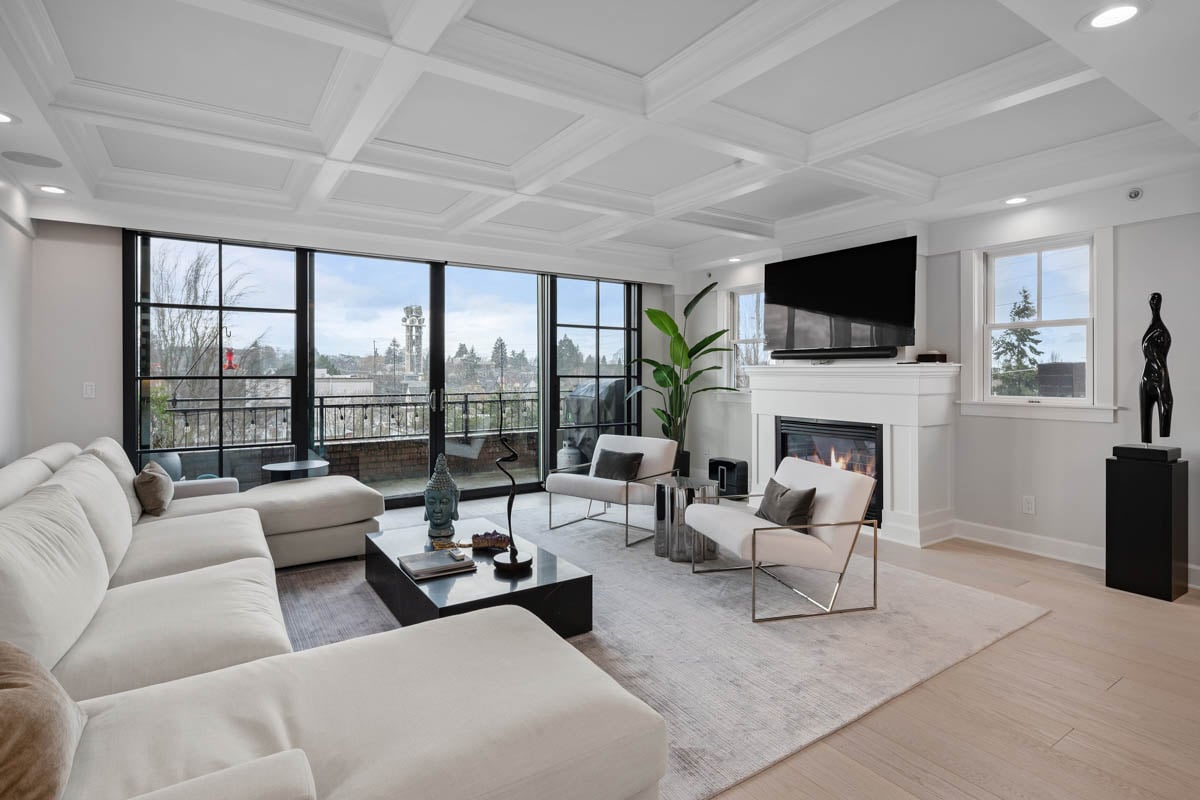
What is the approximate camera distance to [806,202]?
192 inches

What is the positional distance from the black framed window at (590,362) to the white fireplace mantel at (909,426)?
2.44 m

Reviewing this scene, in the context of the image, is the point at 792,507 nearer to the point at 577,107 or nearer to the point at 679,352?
the point at 577,107

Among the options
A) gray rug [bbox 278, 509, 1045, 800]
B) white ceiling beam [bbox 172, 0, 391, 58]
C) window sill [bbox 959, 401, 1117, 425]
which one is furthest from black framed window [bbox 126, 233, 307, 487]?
window sill [bbox 959, 401, 1117, 425]

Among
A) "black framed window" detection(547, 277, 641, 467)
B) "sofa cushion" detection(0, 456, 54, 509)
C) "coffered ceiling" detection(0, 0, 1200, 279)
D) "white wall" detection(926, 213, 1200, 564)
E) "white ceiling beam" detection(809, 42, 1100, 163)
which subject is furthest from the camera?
"black framed window" detection(547, 277, 641, 467)

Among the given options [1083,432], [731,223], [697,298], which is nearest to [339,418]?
[697,298]

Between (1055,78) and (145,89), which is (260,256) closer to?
(145,89)

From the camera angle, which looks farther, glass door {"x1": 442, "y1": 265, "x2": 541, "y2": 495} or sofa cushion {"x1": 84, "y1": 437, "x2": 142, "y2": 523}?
glass door {"x1": 442, "y1": 265, "x2": 541, "y2": 495}

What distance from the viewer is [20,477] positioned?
2.66m

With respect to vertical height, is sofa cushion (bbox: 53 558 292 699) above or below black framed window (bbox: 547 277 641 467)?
below

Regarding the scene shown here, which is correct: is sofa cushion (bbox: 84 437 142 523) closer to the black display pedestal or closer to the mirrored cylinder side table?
the mirrored cylinder side table

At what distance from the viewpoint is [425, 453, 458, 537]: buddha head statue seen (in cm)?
343

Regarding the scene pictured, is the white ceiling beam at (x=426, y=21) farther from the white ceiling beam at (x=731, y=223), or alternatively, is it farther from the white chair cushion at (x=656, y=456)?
the white chair cushion at (x=656, y=456)

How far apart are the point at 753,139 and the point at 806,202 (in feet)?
5.67

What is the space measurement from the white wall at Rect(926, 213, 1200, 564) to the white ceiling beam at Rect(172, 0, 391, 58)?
4228mm
